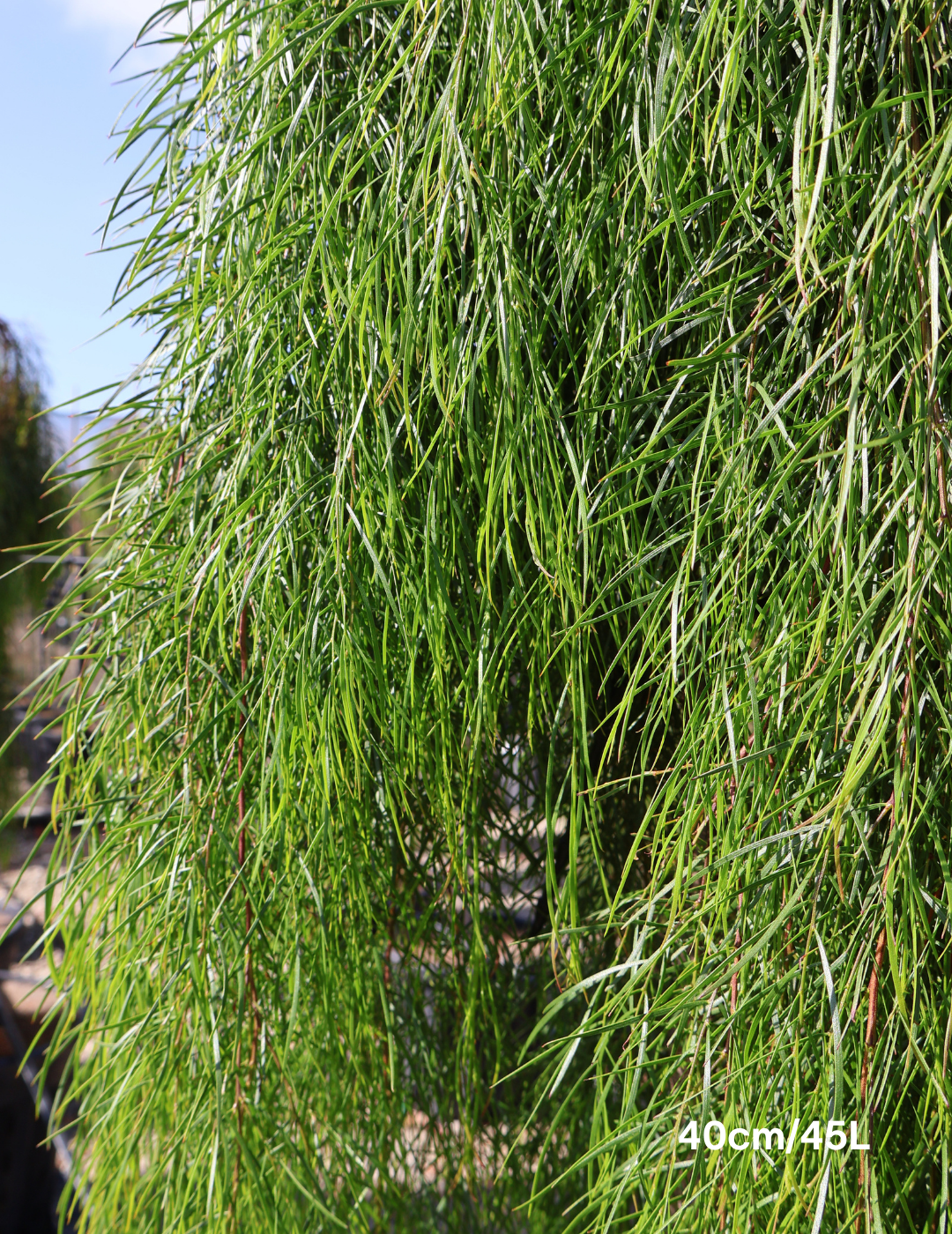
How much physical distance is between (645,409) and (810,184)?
107mm

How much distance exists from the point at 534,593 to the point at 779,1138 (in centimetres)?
24

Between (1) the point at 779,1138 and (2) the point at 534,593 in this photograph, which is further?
(2) the point at 534,593

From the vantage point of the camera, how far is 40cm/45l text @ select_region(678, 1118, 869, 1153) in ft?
1.07

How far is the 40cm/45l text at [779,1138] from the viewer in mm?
326

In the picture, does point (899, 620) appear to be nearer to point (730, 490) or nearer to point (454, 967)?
point (730, 490)

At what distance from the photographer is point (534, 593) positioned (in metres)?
0.45

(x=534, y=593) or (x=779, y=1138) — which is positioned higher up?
(x=534, y=593)

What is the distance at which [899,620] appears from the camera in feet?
1.04

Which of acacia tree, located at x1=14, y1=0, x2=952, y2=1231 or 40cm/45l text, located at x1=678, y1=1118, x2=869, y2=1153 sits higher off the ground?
acacia tree, located at x1=14, y1=0, x2=952, y2=1231

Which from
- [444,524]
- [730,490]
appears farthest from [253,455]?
[730,490]

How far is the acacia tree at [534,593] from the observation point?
1.09ft

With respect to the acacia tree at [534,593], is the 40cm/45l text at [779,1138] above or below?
below

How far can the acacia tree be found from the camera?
33 centimetres

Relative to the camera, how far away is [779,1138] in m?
0.34
